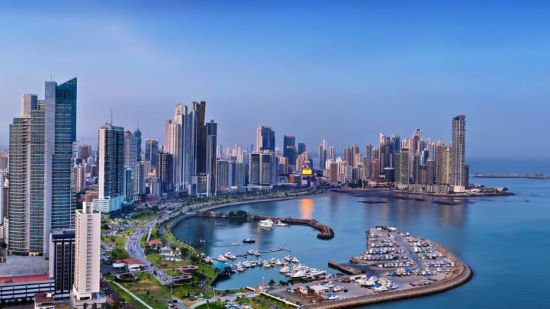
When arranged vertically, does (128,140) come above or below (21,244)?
above

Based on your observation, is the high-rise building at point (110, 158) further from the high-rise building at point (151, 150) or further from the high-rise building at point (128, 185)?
the high-rise building at point (151, 150)

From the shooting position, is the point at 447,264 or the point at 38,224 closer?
the point at 38,224

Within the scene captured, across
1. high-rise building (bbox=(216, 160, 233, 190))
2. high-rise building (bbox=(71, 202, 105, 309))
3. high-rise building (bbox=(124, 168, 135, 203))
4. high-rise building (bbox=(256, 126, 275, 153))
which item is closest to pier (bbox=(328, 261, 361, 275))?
high-rise building (bbox=(71, 202, 105, 309))

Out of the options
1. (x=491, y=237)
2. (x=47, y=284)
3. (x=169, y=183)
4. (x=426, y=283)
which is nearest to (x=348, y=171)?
(x=169, y=183)

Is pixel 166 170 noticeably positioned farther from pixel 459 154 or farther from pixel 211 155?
pixel 459 154

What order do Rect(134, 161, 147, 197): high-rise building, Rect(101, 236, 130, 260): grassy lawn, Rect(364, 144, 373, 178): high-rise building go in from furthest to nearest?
Rect(364, 144, 373, 178): high-rise building
Rect(134, 161, 147, 197): high-rise building
Rect(101, 236, 130, 260): grassy lawn

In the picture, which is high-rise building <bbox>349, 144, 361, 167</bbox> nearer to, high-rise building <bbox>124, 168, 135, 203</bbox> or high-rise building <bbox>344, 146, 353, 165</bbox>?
high-rise building <bbox>344, 146, 353, 165</bbox>

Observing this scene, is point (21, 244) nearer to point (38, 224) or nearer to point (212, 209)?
point (38, 224)
